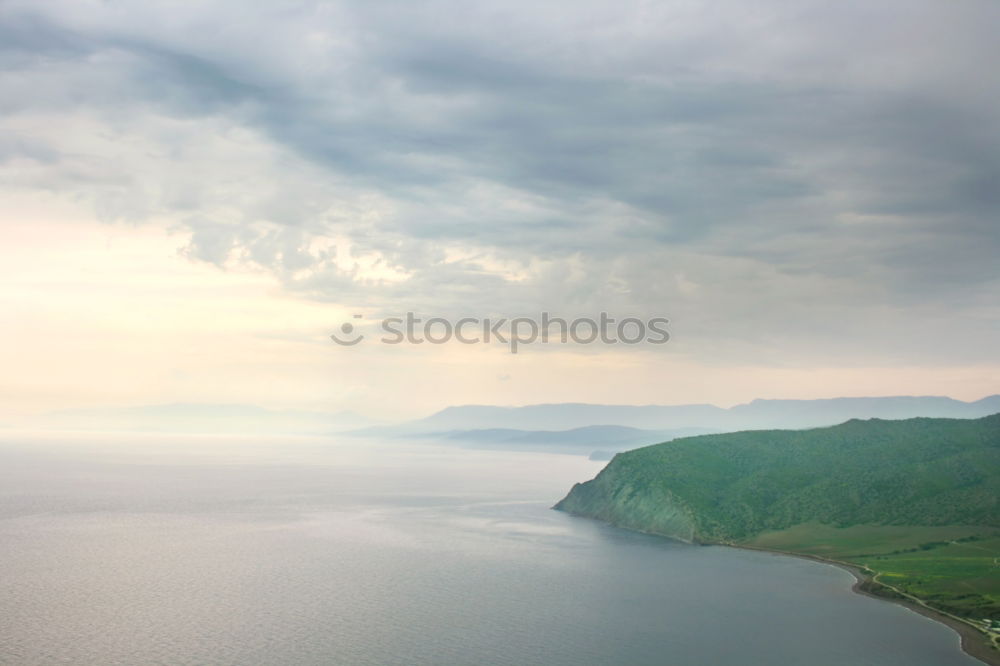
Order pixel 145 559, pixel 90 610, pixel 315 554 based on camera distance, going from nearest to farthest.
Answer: pixel 90 610 → pixel 145 559 → pixel 315 554

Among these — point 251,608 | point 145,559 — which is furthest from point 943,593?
point 145,559

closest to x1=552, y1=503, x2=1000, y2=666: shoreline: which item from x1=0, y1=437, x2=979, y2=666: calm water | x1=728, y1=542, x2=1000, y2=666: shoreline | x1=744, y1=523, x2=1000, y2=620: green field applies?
x1=728, y1=542, x2=1000, y2=666: shoreline

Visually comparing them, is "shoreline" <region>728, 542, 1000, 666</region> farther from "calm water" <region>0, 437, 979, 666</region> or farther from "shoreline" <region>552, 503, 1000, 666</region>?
"calm water" <region>0, 437, 979, 666</region>

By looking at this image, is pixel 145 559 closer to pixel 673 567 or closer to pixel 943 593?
pixel 673 567

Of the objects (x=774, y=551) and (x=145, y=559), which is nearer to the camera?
(x=145, y=559)

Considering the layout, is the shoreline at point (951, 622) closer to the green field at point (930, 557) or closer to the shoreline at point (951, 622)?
the shoreline at point (951, 622)

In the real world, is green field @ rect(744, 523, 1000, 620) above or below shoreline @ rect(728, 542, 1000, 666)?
above

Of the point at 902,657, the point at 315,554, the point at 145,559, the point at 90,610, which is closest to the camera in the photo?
the point at 902,657

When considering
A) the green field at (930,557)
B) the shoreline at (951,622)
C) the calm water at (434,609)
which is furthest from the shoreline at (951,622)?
the green field at (930,557)

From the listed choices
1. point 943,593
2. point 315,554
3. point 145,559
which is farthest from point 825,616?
point 145,559
